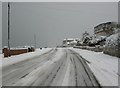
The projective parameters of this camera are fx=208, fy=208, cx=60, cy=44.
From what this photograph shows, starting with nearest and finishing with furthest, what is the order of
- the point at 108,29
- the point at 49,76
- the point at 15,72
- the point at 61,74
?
1. the point at 49,76
2. the point at 61,74
3. the point at 15,72
4. the point at 108,29

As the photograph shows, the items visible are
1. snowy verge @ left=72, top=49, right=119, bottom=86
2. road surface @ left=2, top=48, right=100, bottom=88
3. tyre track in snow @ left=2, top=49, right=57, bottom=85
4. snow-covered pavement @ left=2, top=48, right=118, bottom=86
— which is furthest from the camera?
tyre track in snow @ left=2, top=49, right=57, bottom=85

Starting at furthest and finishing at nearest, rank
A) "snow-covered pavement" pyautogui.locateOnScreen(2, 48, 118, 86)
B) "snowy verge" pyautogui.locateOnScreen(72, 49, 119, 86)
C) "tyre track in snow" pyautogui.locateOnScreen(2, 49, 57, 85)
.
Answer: "tyre track in snow" pyautogui.locateOnScreen(2, 49, 57, 85) → "snowy verge" pyautogui.locateOnScreen(72, 49, 119, 86) → "snow-covered pavement" pyautogui.locateOnScreen(2, 48, 118, 86)

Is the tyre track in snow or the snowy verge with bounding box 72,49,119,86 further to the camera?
the tyre track in snow

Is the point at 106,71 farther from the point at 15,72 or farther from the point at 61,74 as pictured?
the point at 15,72

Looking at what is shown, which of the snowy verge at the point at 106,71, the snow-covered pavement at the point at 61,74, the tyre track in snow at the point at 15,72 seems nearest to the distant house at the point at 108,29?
the snowy verge at the point at 106,71

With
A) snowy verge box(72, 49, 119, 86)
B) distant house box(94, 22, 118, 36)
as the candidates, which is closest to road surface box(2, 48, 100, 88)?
snowy verge box(72, 49, 119, 86)

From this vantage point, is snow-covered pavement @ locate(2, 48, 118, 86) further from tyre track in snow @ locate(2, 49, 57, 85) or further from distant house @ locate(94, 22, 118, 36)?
distant house @ locate(94, 22, 118, 36)

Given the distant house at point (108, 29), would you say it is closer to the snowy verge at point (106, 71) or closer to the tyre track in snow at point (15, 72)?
the snowy verge at point (106, 71)

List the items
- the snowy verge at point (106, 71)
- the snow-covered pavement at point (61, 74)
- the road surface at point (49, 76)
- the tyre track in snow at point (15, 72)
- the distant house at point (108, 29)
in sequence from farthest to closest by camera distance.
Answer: the distant house at point (108, 29)
the tyre track in snow at point (15, 72)
the snowy verge at point (106, 71)
the snow-covered pavement at point (61, 74)
the road surface at point (49, 76)

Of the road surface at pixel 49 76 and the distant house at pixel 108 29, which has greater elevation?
the distant house at pixel 108 29

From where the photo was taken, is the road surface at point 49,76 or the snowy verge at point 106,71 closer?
the road surface at point 49,76

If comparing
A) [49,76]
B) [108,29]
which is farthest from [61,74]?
[108,29]

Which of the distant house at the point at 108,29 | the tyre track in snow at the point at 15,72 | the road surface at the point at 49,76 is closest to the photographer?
the road surface at the point at 49,76

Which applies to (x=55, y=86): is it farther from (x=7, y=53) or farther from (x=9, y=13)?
(x=9, y=13)
